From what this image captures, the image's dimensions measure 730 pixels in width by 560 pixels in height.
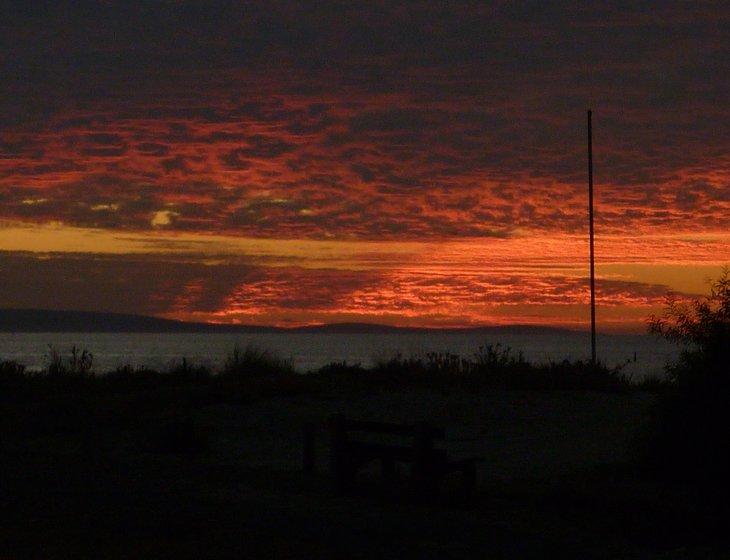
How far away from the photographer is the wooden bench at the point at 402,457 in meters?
14.2

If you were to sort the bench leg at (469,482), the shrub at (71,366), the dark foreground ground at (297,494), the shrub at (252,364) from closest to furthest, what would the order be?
the dark foreground ground at (297,494) → the bench leg at (469,482) → the shrub at (71,366) → the shrub at (252,364)

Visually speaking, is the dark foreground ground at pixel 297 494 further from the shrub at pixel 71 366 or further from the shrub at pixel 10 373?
the shrub at pixel 71 366

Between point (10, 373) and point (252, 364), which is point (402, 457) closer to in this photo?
point (252, 364)

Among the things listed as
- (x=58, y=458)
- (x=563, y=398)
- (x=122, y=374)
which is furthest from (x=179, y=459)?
(x=122, y=374)

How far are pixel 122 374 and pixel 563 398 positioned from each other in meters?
12.2

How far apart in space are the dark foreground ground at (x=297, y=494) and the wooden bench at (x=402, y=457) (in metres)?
0.24

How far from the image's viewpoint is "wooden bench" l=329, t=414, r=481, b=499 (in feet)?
46.5

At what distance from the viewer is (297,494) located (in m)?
15.2

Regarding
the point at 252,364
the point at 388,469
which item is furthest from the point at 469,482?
the point at 252,364

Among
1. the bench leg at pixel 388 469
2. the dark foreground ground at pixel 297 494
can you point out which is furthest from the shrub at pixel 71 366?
the bench leg at pixel 388 469

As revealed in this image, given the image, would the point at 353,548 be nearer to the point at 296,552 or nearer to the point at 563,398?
the point at 296,552

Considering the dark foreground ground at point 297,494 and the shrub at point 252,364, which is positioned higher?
the shrub at point 252,364

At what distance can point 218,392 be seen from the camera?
27203mm

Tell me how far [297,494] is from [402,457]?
61.9 inches
